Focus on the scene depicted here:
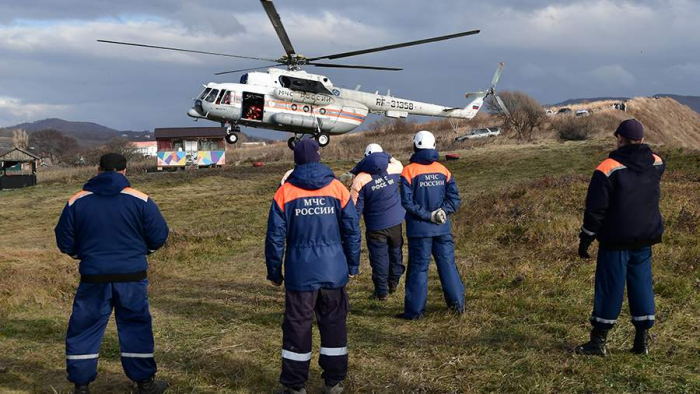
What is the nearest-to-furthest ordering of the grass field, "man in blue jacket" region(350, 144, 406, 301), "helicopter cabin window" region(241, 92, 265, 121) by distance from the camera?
the grass field
"man in blue jacket" region(350, 144, 406, 301)
"helicopter cabin window" region(241, 92, 265, 121)

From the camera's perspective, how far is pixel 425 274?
6.54 m

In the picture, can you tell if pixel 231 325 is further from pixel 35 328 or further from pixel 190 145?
pixel 190 145

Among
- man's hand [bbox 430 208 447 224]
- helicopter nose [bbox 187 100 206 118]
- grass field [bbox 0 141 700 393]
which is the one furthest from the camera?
helicopter nose [bbox 187 100 206 118]

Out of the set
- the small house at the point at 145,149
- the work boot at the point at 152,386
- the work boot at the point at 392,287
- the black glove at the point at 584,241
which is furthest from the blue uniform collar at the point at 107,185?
the small house at the point at 145,149

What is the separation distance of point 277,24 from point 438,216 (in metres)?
11.2

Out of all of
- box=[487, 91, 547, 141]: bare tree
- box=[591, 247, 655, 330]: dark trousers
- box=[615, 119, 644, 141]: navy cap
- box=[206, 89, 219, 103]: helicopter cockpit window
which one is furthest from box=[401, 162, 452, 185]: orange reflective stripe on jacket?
box=[487, 91, 547, 141]: bare tree

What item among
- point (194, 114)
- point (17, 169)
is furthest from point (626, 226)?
point (17, 169)

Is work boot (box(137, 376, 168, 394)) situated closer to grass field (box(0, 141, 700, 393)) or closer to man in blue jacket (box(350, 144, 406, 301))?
grass field (box(0, 141, 700, 393))

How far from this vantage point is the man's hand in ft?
21.0

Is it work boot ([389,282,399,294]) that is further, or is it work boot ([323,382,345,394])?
work boot ([389,282,399,294])

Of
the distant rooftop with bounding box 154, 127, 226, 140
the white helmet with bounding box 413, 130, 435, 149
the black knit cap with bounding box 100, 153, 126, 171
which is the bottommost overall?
the black knit cap with bounding box 100, 153, 126, 171

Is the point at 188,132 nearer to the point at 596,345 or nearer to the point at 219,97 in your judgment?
the point at 219,97

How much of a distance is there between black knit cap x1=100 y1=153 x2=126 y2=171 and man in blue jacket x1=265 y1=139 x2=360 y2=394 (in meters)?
1.38

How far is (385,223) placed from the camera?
757 centimetres
